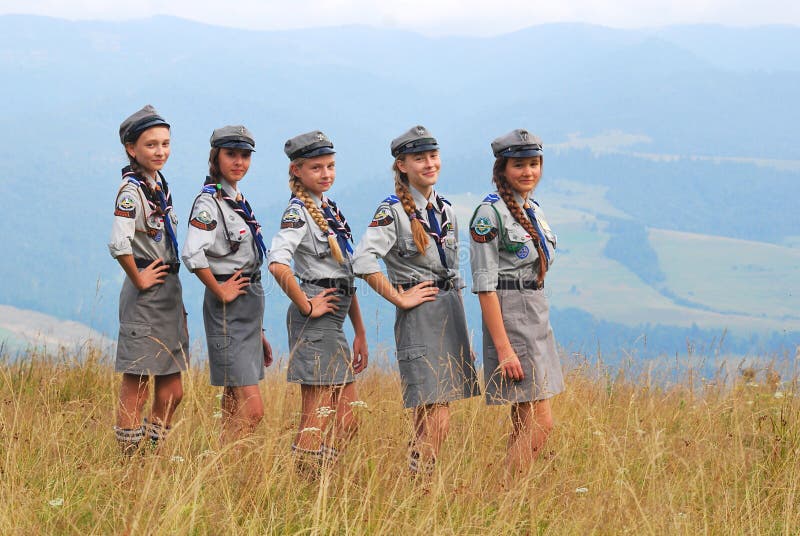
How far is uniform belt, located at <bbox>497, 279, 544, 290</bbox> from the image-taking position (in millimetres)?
4516

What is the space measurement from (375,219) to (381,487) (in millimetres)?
1250

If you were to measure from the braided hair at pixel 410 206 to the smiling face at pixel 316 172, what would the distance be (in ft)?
1.14

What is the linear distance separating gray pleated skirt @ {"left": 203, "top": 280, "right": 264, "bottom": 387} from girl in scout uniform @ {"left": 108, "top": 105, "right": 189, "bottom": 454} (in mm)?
183

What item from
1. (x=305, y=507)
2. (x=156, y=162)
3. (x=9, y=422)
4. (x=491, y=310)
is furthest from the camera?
(x=9, y=422)

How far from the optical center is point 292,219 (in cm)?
471

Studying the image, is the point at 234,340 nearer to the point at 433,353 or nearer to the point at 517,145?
the point at 433,353

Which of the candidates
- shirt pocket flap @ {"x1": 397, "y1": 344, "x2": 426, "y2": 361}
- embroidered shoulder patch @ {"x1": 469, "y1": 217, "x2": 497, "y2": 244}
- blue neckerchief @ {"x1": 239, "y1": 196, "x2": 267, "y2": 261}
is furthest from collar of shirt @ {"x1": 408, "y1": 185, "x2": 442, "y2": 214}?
blue neckerchief @ {"x1": 239, "y1": 196, "x2": 267, "y2": 261}

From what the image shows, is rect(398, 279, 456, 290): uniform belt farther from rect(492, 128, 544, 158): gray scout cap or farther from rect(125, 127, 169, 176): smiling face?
rect(125, 127, 169, 176): smiling face

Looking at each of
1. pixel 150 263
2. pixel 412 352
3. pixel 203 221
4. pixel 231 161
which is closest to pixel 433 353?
pixel 412 352

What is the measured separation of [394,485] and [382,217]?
1263 mm

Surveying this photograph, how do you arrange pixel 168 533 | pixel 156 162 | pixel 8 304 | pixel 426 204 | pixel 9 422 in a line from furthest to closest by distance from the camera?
pixel 8 304, pixel 9 422, pixel 156 162, pixel 426 204, pixel 168 533

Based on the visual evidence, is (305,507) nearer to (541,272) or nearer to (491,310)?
(491,310)

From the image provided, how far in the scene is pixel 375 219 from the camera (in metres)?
4.53

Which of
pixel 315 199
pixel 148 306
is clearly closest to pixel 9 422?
pixel 148 306
